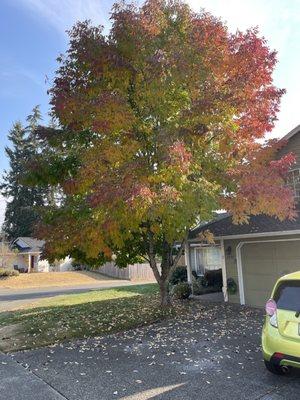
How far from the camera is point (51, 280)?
34.1m

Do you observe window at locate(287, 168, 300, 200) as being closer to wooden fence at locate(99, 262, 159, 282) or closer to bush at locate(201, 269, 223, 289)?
bush at locate(201, 269, 223, 289)

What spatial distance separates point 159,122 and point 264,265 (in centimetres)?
573

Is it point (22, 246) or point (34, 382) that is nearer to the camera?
point (34, 382)

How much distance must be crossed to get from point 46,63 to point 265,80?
259 inches

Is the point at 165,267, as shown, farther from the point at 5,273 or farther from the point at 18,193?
the point at 18,193

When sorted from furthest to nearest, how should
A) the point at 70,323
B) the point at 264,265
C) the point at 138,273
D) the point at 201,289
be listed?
the point at 138,273 → the point at 201,289 → the point at 264,265 → the point at 70,323

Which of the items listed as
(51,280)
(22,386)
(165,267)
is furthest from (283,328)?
(51,280)

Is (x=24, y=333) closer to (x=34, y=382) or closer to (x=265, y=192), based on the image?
(x=34, y=382)

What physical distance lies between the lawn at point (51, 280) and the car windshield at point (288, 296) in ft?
91.4

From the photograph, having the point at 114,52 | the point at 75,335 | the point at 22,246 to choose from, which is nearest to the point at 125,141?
the point at 114,52

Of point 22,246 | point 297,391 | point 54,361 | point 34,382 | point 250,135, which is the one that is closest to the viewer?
point 297,391

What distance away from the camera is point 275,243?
12.2 metres

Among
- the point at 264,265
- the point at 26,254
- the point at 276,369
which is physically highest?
the point at 26,254

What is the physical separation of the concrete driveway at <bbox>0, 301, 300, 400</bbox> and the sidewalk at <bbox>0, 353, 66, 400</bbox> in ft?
0.17
